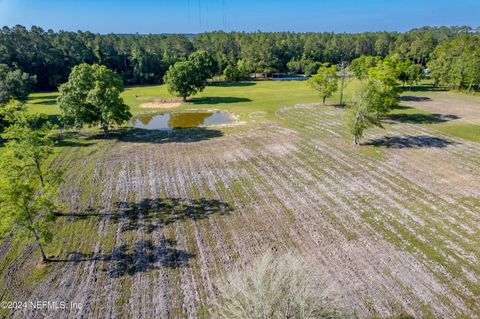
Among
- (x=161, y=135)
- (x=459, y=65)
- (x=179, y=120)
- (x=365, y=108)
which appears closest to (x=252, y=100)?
(x=179, y=120)

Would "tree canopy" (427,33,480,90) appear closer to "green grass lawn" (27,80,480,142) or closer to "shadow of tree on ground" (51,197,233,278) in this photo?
"green grass lawn" (27,80,480,142)

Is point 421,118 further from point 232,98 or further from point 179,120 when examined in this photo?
point 179,120

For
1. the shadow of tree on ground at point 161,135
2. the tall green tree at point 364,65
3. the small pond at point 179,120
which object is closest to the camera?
the shadow of tree on ground at point 161,135

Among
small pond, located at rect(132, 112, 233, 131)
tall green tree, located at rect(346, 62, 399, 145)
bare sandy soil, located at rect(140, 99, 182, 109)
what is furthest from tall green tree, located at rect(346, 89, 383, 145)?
bare sandy soil, located at rect(140, 99, 182, 109)

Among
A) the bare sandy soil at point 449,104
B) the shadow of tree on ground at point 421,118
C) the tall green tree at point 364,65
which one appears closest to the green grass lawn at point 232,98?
the tall green tree at point 364,65

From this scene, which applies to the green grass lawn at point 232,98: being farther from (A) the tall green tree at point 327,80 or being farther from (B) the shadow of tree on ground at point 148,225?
(B) the shadow of tree on ground at point 148,225

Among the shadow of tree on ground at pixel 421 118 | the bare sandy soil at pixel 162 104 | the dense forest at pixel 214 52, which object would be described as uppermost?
the dense forest at pixel 214 52
